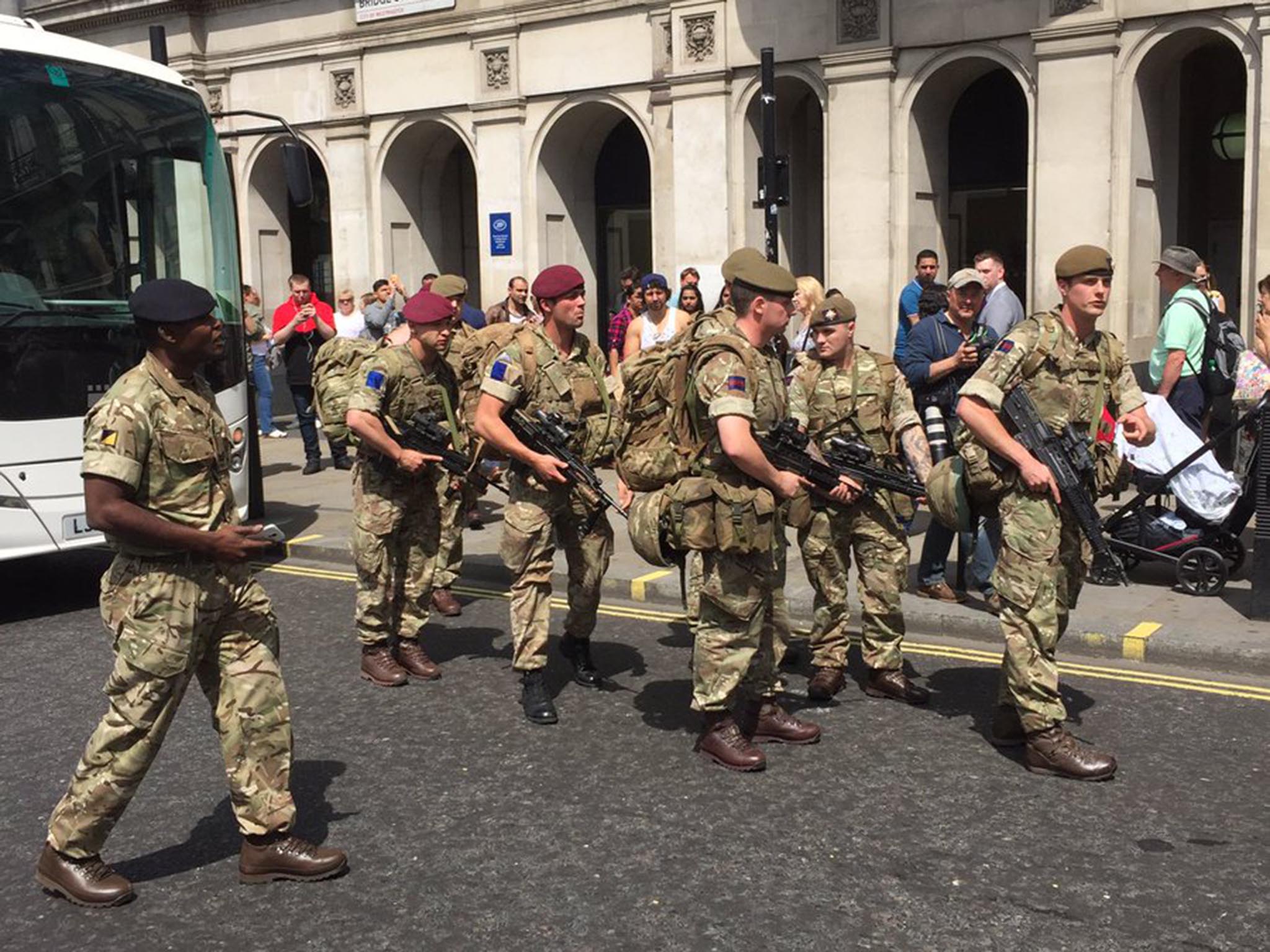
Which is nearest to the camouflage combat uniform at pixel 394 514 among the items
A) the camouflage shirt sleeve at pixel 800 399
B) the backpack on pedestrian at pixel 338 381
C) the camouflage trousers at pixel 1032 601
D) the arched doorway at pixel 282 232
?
the backpack on pedestrian at pixel 338 381

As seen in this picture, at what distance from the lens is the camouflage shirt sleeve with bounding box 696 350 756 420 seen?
17.0 feet

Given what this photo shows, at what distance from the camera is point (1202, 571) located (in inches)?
319

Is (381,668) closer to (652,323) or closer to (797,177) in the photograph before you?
(652,323)

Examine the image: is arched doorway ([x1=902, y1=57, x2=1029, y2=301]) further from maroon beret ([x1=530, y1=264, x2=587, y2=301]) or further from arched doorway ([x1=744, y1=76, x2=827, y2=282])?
maroon beret ([x1=530, y1=264, x2=587, y2=301])

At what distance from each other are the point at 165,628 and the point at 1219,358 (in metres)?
7.04

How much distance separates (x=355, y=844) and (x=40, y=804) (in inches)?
52.4

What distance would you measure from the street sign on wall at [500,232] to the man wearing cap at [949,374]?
1152 cm

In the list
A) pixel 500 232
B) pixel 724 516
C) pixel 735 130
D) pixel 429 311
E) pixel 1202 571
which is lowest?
pixel 1202 571

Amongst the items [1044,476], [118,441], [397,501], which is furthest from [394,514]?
[1044,476]

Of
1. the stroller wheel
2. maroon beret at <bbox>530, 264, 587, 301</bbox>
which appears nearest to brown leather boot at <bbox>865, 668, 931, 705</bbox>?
maroon beret at <bbox>530, 264, 587, 301</bbox>

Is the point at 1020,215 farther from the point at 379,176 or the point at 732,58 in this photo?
the point at 379,176

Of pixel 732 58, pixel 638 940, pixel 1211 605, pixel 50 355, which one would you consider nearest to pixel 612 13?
pixel 732 58

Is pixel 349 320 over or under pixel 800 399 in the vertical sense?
over

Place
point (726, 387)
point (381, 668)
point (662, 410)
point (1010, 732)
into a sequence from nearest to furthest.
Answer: point (726, 387) < point (662, 410) < point (1010, 732) < point (381, 668)
